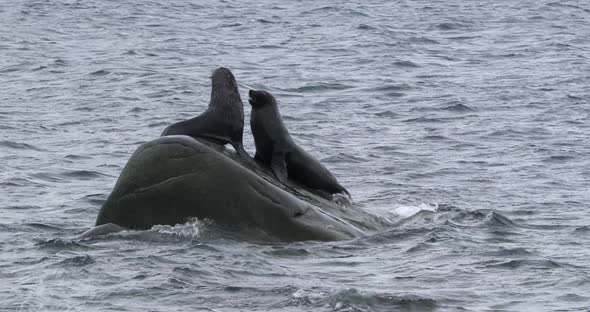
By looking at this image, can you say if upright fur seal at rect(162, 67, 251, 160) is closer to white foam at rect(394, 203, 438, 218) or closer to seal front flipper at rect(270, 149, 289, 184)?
seal front flipper at rect(270, 149, 289, 184)

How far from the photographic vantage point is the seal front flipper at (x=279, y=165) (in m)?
12.7

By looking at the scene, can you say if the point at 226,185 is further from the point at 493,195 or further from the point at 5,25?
the point at 5,25

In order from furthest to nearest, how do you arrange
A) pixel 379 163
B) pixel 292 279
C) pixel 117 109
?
1. pixel 117 109
2. pixel 379 163
3. pixel 292 279

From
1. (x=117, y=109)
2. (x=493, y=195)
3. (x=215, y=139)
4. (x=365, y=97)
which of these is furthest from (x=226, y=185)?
(x=365, y=97)

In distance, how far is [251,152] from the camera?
17609 millimetres

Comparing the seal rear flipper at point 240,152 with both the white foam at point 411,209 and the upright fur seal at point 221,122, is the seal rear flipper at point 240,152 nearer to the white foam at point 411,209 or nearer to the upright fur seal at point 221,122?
the upright fur seal at point 221,122

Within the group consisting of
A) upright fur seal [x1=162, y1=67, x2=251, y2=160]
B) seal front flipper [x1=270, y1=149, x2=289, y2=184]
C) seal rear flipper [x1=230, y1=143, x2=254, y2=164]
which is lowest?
seal front flipper [x1=270, y1=149, x2=289, y2=184]

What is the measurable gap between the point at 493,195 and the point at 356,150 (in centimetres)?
352

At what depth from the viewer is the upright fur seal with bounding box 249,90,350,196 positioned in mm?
13109

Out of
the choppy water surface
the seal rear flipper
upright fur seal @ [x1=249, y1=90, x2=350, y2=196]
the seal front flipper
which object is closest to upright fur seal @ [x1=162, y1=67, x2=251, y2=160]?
the seal rear flipper

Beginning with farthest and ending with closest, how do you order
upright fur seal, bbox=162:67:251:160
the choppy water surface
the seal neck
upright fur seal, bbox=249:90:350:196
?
1. upright fur seal, bbox=249:90:350:196
2. the seal neck
3. upright fur seal, bbox=162:67:251:160
4. the choppy water surface

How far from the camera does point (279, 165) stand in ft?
42.4

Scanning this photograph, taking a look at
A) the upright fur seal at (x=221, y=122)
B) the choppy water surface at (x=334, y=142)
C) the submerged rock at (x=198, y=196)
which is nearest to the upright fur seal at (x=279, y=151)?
the upright fur seal at (x=221, y=122)

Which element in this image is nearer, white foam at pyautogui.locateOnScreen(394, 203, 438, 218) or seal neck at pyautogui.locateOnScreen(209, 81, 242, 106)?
seal neck at pyautogui.locateOnScreen(209, 81, 242, 106)
